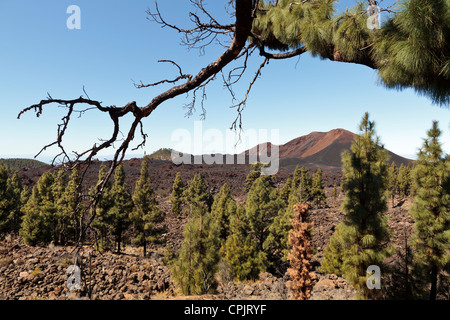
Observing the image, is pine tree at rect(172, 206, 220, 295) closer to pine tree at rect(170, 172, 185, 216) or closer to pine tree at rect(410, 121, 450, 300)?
pine tree at rect(410, 121, 450, 300)

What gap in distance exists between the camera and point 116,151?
8.19 feet

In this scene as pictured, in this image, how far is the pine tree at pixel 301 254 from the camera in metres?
10.6

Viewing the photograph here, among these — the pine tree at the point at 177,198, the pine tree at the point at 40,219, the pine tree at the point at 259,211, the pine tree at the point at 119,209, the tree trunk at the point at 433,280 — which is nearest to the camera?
the tree trunk at the point at 433,280

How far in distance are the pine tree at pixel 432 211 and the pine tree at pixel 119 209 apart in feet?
74.2

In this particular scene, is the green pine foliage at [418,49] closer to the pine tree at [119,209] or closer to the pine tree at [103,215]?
the pine tree at [103,215]

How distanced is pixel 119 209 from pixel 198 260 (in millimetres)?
12752

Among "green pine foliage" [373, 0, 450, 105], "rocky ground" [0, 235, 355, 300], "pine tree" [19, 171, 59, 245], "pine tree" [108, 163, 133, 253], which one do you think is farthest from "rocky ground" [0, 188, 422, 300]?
"green pine foliage" [373, 0, 450, 105]

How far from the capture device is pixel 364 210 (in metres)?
10.6

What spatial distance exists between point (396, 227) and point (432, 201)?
24513mm

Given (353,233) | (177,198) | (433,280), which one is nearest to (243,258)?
(353,233)

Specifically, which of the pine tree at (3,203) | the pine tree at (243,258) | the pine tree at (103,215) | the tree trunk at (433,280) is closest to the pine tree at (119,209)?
the pine tree at (103,215)

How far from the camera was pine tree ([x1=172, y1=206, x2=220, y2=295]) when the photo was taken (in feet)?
43.3

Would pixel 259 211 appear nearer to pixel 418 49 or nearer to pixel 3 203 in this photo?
pixel 418 49

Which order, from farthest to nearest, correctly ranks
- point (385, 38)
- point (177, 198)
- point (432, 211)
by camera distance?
point (177, 198) → point (432, 211) → point (385, 38)
